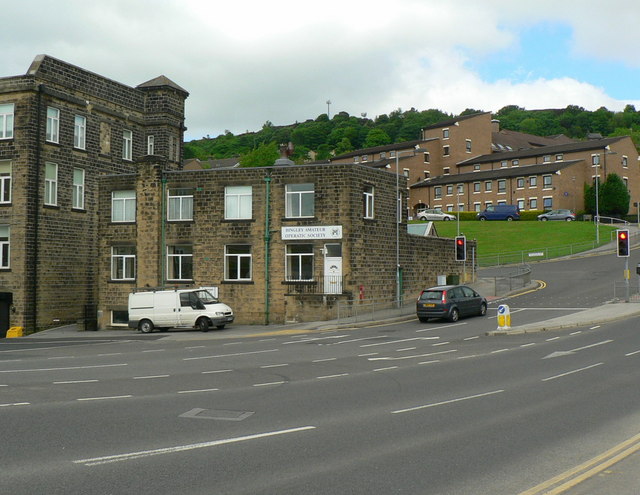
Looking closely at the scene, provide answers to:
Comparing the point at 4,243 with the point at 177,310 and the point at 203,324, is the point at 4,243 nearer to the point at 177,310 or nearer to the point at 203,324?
the point at 177,310

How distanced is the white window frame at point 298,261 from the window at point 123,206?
9.62 meters

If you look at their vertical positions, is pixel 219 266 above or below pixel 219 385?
above

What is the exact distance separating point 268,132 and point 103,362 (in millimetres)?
175939

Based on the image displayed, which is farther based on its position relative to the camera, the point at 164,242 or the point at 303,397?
the point at 164,242

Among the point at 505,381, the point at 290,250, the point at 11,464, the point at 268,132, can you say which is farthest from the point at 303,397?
the point at 268,132

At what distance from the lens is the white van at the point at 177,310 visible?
103ft

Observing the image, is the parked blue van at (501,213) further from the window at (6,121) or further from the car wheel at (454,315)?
the window at (6,121)

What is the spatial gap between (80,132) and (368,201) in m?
18.8

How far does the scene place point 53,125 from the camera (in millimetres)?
38719

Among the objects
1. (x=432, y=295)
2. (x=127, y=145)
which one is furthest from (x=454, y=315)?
(x=127, y=145)

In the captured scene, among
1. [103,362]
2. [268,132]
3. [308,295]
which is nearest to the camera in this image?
[103,362]

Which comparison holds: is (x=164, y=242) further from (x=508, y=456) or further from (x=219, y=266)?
(x=508, y=456)

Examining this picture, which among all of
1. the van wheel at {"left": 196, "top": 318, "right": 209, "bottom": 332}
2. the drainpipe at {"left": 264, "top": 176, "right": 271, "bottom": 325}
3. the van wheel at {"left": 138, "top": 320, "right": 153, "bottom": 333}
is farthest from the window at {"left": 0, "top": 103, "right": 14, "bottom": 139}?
the van wheel at {"left": 196, "top": 318, "right": 209, "bottom": 332}

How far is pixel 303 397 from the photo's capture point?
13.0 metres
